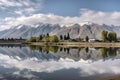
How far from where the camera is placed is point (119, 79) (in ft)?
113

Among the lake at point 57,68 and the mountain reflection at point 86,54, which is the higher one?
the lake at point 57,68

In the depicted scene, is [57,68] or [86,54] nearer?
[57,68]

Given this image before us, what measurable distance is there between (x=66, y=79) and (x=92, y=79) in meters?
3.75

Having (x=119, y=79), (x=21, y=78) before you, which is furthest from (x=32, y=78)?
(x=119, y=79)

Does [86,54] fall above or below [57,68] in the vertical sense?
below

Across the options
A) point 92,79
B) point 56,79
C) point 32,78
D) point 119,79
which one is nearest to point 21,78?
point 32,78

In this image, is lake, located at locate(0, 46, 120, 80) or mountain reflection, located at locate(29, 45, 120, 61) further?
mountain reflection, located at locate(29, 45, 120, 61)

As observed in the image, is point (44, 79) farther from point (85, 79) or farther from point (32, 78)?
point (85, 79)

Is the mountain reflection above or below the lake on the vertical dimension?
below

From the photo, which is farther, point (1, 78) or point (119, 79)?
point (1, 78)

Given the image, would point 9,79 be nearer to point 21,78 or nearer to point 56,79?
point 21,78

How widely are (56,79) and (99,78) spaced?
21.1 ft

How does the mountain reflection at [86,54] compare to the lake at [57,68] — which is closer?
the lake at [57,68]

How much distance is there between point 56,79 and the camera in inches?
1500
